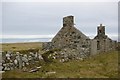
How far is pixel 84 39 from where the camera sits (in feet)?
134

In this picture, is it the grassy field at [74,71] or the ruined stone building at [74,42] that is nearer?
the grassy field at [74,71]

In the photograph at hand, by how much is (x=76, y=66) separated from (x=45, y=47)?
14.6 meters

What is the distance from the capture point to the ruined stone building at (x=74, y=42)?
1567 inches

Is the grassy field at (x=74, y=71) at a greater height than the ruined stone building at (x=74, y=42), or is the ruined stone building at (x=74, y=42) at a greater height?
the ruined stone building at (x=74, y=42)

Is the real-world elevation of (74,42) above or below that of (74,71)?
above

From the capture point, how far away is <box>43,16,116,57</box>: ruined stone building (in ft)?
131

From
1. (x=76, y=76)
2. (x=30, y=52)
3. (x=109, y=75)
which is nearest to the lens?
(x=76, y=76)

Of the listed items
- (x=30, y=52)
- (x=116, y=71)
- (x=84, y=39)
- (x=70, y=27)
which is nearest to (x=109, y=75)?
(x=116, y=71)

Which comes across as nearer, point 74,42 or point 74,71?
point 74,71

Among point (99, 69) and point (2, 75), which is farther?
point (99, 69)

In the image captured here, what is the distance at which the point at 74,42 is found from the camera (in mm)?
40781

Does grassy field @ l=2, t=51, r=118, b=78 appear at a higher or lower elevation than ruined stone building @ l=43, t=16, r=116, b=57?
lower

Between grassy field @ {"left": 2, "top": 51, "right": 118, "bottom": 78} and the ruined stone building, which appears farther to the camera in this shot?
the ruined stone building

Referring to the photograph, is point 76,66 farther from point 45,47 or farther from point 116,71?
point 45,47
